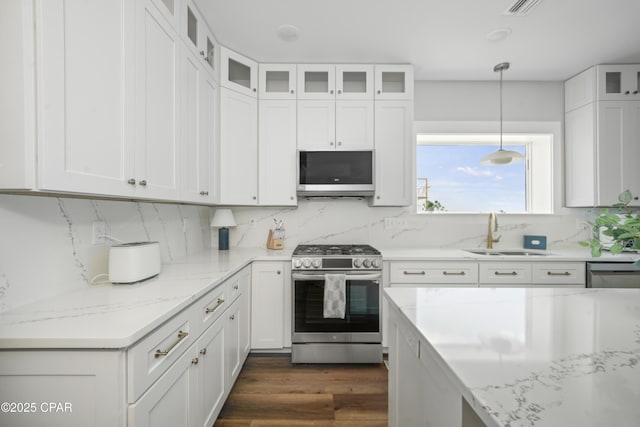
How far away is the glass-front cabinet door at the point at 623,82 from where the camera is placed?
8.50 ft

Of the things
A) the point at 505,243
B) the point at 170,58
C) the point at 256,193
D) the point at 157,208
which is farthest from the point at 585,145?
the point at 157,208

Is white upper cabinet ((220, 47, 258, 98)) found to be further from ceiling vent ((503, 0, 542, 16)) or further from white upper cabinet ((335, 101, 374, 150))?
ceiling vent ((503, 0, 542, 16))

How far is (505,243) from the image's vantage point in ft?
9.66

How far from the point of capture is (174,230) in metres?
2.17

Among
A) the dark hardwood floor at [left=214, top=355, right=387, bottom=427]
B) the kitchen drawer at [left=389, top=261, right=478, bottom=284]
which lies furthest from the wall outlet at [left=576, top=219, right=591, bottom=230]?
the dark hardwood floor at [left=214, top=355, right=387, bottom=427]

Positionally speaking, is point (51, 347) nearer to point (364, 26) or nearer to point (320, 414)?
point (320, 414)

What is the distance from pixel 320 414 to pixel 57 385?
56.1 inches

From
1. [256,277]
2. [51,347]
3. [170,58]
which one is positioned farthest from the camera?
[256,277]

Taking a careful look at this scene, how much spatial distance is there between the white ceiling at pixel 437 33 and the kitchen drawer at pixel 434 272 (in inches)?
73.9

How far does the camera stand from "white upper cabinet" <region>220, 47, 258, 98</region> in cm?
241

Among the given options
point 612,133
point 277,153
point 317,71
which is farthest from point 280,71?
point 612,133

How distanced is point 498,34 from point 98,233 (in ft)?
10.2

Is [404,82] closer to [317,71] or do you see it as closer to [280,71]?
[317,71]

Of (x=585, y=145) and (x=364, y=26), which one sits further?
(x=585, y=145)
